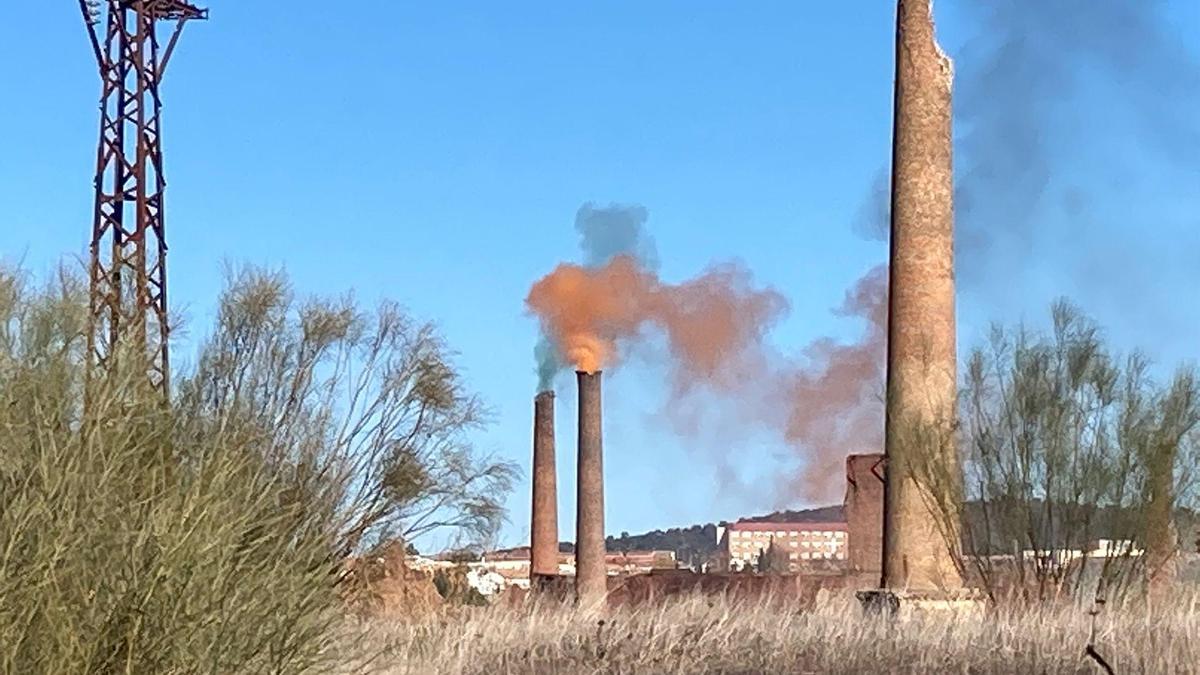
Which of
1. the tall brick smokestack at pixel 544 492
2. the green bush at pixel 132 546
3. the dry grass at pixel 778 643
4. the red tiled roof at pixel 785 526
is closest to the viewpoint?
the green bush at pixel 132 546

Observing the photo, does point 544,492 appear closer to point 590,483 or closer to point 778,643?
point 590,483

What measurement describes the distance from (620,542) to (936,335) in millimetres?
95284

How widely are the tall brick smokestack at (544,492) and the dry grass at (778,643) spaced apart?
24062mm

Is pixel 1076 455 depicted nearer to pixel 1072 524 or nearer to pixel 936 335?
pixel 1072 524

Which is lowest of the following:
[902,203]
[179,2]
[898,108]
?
[902,203]

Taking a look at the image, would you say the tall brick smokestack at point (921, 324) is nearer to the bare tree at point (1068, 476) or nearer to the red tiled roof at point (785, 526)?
the bare tree at point (1068, 476)

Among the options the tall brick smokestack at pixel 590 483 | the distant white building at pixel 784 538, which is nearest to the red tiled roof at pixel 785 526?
the distant white building at pixel 784 538

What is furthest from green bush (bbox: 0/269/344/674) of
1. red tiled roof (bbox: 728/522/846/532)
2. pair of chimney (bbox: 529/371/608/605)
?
red tiled roof (bbox: 728/522/846/532)

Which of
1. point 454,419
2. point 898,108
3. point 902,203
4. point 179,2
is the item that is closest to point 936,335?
point 902,203

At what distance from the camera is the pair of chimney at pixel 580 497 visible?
36469 millimetres

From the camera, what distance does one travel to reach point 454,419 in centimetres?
2383

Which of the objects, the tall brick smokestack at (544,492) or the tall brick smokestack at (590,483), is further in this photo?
the tall brick smokestack at (544,492)

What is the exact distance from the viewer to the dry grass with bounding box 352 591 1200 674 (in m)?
12.2

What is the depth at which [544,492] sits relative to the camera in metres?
40.0
